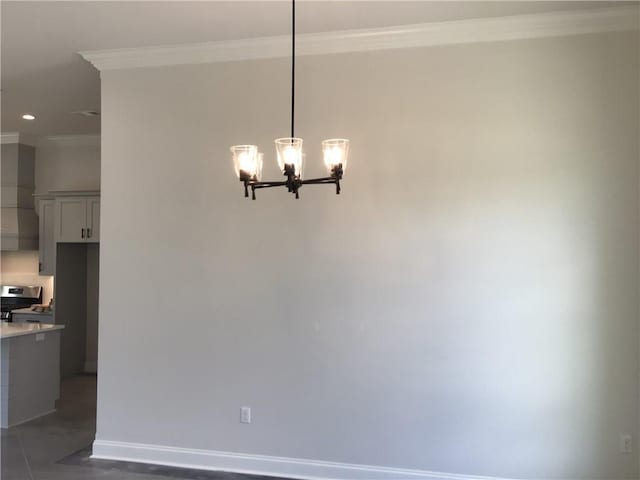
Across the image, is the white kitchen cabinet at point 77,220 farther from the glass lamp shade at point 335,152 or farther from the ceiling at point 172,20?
the glass lamp shade at point 335,152

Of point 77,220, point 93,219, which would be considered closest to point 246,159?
point 93,219

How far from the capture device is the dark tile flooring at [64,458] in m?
3.52

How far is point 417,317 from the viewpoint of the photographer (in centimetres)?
339

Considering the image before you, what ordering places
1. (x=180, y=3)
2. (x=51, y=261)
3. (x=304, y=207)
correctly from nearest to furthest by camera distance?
(x=180, y=3), (x=304, y=207), (x=51, y=261)

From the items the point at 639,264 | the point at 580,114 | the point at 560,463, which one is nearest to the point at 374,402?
the point at 560,463

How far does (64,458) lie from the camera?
12.6ft

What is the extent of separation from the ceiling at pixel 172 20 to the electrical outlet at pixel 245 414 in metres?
2.73

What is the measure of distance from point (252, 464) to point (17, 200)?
5174 millimetres

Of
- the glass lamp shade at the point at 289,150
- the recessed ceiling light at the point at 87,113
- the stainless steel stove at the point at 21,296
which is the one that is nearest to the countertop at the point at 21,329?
the stainless steel stove at the point at 21,296

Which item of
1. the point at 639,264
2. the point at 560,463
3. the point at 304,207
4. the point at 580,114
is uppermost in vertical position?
the point at 580,114

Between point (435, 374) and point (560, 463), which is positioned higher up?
point (435, 374)

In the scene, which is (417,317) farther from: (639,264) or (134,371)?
(134,371)

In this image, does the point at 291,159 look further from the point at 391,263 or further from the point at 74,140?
the point at 74,140

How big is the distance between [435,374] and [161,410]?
82.1 inches
